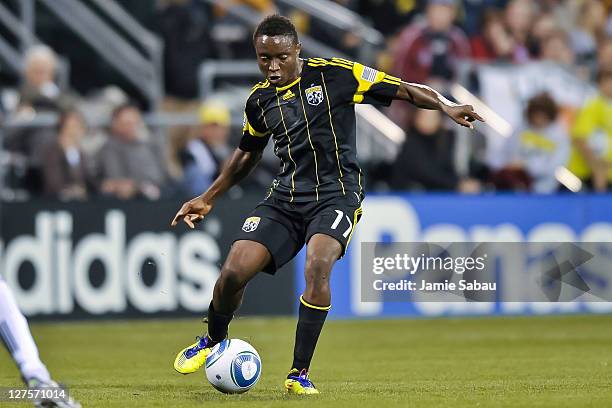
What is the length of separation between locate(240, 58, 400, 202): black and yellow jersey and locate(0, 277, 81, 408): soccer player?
7.75ft

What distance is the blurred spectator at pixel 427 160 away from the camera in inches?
622

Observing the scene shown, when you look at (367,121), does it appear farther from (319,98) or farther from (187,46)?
(319,98)

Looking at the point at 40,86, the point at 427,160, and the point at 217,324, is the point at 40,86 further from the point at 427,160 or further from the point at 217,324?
the point at 217,324

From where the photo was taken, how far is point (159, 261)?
48.2 ft

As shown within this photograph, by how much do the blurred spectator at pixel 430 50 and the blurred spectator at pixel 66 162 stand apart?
4.34m

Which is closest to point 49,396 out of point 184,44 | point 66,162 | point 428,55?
point 66,162

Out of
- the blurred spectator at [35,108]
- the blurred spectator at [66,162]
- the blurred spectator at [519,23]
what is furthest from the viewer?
the blurred spectator at [519,23]

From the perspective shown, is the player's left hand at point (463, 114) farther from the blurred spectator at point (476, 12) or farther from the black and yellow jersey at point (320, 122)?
the blurred spectator at point (476, 12)

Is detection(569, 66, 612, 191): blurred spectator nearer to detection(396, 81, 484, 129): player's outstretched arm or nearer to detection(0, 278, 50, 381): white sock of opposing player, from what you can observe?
detection(396, 81, 484, 129): player's outstretched arm

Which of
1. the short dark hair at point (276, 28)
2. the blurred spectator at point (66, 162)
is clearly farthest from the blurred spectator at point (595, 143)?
the short dark hair at point (276, 28)

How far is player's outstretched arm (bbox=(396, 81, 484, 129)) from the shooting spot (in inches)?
317

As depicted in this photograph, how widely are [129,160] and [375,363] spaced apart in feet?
18.0

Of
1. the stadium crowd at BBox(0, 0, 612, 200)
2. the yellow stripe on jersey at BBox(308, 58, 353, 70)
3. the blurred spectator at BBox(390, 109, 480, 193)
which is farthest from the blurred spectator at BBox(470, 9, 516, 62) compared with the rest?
the yellow stripe on jersey at BBox(308, 58, 353, 70)

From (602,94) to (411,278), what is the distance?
5.72 meters
